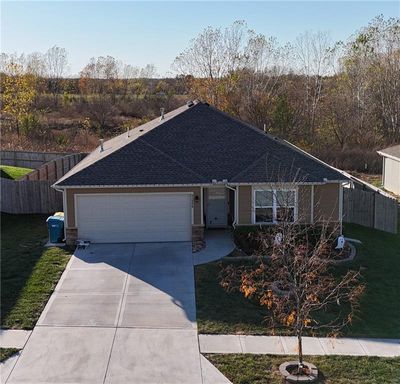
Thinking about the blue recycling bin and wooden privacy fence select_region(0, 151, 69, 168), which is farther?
wooden privacy fence select_region(0, 151, 69, 168)

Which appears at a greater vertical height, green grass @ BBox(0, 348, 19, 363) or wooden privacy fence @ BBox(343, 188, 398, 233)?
wooden privacy fence @ BBox(343, 188, 398, 233)

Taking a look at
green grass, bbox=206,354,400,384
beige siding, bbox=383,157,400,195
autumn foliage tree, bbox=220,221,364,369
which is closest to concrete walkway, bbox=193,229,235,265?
autumn foliage tree, bbox=220,221,364,369

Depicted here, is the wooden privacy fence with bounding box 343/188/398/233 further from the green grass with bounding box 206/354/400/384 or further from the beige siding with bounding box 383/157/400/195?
the green grass with bounding box 206/354/400/384

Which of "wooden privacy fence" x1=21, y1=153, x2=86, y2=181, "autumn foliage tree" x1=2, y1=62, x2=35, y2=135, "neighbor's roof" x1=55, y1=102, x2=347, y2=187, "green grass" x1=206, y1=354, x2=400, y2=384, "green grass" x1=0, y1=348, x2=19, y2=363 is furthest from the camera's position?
"autumn foliage tree" x1=2, y1=62, x2=35, y2=135

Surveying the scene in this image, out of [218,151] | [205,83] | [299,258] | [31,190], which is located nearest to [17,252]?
[31,190]

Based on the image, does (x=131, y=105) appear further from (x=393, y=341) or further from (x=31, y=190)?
(x=393, y=341)

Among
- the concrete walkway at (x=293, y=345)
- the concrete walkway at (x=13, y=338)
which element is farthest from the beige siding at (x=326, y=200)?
the concrete walkway at (x=13, y=338)

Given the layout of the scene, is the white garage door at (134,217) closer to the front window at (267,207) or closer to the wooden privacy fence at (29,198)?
the front window at (267,207)
